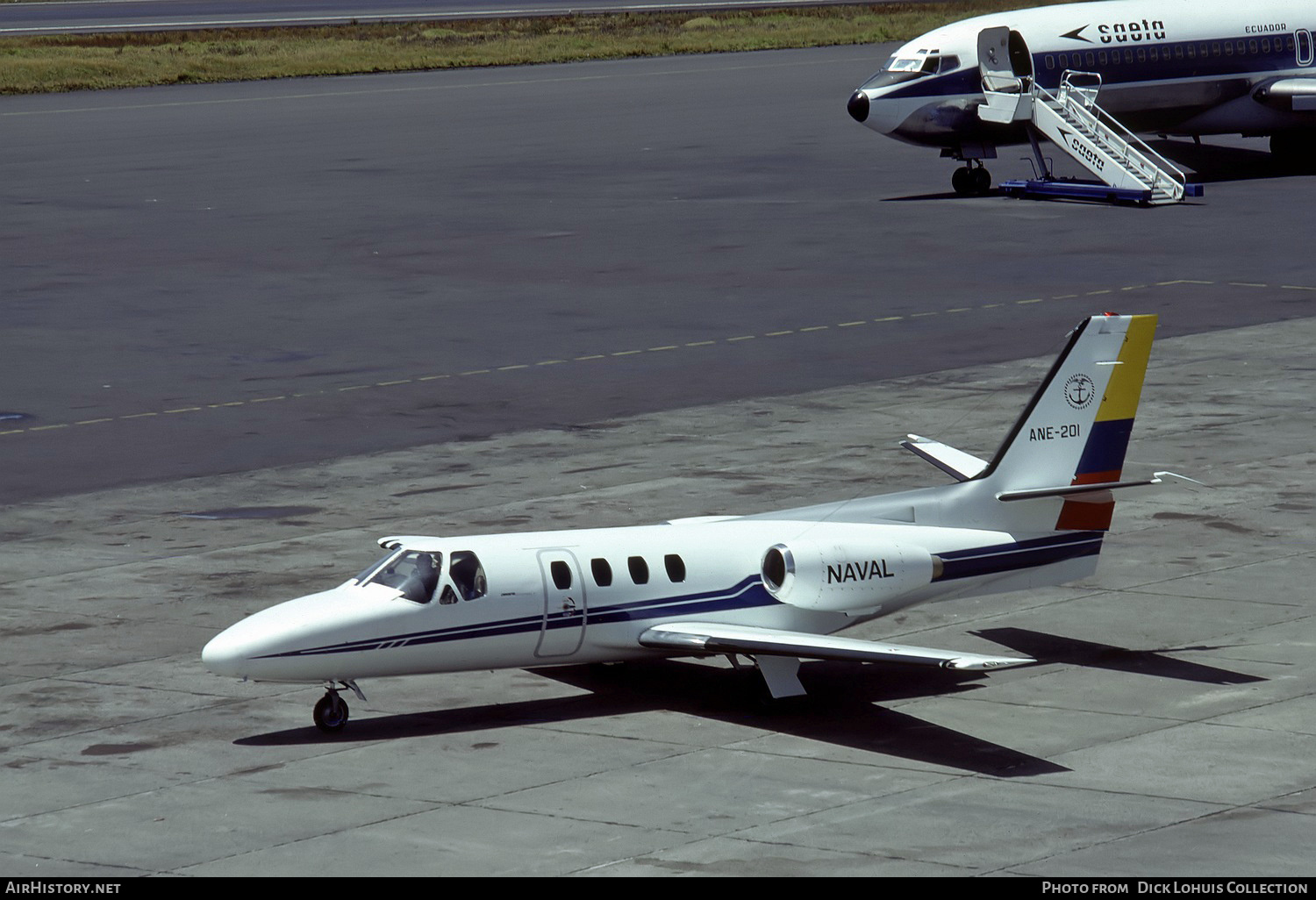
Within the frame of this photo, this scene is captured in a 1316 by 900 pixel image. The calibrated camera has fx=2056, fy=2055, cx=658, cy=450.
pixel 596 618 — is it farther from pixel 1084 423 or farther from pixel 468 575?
pixel 1084 423

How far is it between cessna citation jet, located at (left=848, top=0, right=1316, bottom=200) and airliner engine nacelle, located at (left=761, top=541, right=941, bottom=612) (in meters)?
47.7

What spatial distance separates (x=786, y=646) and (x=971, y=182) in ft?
168

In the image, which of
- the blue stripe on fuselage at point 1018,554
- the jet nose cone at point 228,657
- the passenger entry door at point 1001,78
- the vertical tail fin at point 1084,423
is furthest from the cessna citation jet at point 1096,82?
the jet nose cone at point 228,657

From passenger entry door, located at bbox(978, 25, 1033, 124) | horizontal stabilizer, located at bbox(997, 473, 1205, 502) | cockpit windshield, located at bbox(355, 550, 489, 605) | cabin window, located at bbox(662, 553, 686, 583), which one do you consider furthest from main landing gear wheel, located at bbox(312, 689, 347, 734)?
passenger entry door, located at bbox(978, 25, 1033, 124)

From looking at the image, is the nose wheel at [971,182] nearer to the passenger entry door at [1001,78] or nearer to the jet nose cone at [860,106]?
the passenger entry door at [1001,78]

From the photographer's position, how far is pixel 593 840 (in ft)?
61.5

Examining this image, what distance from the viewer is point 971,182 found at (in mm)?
71312

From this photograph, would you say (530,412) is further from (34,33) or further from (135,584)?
(34,33)

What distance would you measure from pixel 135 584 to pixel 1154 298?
1226 inches

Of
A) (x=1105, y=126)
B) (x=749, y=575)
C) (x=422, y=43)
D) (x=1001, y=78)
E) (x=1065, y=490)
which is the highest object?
(x=422, y=43)

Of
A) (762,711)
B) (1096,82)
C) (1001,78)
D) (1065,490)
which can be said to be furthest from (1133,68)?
(762,711)

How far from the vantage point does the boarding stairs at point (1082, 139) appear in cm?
6906

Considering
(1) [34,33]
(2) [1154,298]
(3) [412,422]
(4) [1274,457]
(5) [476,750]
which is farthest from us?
(1) [34,33]

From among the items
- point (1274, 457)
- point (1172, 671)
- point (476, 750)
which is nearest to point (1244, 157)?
point (1274, 457)
